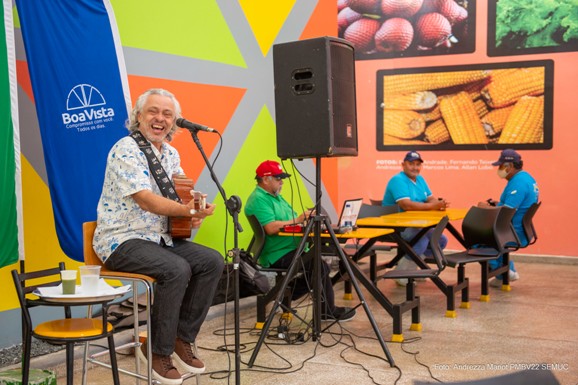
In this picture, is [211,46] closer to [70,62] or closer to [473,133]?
[70,62]

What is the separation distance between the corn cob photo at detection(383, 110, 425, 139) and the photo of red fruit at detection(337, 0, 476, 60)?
77 centimetres

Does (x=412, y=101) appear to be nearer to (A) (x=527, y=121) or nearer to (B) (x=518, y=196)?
(A) (x=527, y=121)

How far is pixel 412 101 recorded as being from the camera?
373 inches

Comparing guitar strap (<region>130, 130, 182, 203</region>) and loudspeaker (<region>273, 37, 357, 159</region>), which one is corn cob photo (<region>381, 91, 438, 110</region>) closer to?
loudspeaker (<region>273, 37, 357, 159</region>)

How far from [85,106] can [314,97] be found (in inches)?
53.8

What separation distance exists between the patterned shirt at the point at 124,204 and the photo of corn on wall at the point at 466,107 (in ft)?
20.7

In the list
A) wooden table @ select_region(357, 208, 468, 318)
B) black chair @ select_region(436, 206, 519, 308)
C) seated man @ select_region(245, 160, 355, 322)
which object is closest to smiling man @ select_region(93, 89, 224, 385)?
seated man @ select_region(245, 160, 355, 322)

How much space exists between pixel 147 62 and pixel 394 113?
468 centimetres

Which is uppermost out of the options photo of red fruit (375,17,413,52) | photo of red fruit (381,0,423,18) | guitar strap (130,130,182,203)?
photo of red fruit (381,0,423,18)

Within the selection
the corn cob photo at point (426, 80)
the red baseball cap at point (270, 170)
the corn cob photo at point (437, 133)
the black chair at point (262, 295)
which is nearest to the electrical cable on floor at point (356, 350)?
the black chair at point (262, 295)

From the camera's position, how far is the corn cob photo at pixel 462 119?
9.18 metres

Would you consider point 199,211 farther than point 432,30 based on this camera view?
No

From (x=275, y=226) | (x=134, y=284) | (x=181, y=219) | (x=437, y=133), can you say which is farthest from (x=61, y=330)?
(x=437, y=133)

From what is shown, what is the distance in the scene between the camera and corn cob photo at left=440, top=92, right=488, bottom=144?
918 centimetres
